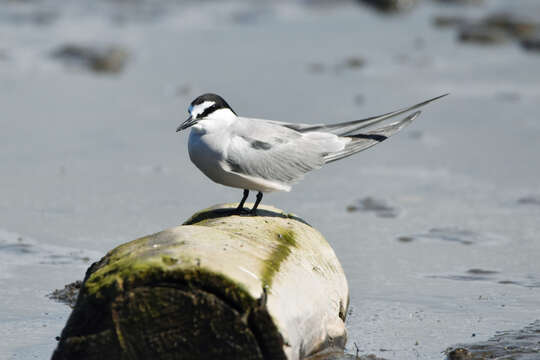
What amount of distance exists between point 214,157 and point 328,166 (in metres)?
3.09

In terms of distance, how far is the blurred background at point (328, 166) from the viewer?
5.34 m

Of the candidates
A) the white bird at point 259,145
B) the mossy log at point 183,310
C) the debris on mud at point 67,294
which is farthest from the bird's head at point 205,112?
the mossy log at point 183,310

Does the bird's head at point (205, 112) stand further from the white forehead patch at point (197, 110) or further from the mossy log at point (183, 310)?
the mossy log at point (183, 310)

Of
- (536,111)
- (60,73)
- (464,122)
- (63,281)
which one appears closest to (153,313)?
(63,281)

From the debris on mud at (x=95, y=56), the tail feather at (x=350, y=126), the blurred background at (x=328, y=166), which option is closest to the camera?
the blurred background at (x=328, y=166)

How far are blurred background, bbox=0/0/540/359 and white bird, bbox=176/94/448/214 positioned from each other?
78cm

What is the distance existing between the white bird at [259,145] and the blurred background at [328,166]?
78 centimetres

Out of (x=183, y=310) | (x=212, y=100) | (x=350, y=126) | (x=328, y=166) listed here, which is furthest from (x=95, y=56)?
(x=183, y=310)

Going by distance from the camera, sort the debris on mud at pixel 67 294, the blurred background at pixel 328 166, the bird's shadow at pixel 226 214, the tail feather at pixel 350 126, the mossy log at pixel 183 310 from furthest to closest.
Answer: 1. the tail feather at pixel 350 126
2. the blurred background at pixel 328 166
3. the debris on mud at pixel 67 294
4. the bird's shadow at pixel 226 214
5. the mossy log at pixel 183 310

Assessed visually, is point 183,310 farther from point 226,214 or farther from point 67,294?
point 67,294

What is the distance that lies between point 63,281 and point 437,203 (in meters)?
2.95

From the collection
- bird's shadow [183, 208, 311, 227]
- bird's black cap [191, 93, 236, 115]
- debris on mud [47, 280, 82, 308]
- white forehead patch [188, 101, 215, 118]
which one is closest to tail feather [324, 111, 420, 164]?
bird's shadow [183, 208, 311, 227]

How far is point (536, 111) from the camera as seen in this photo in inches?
370

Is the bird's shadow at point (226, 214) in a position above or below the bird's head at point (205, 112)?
below
